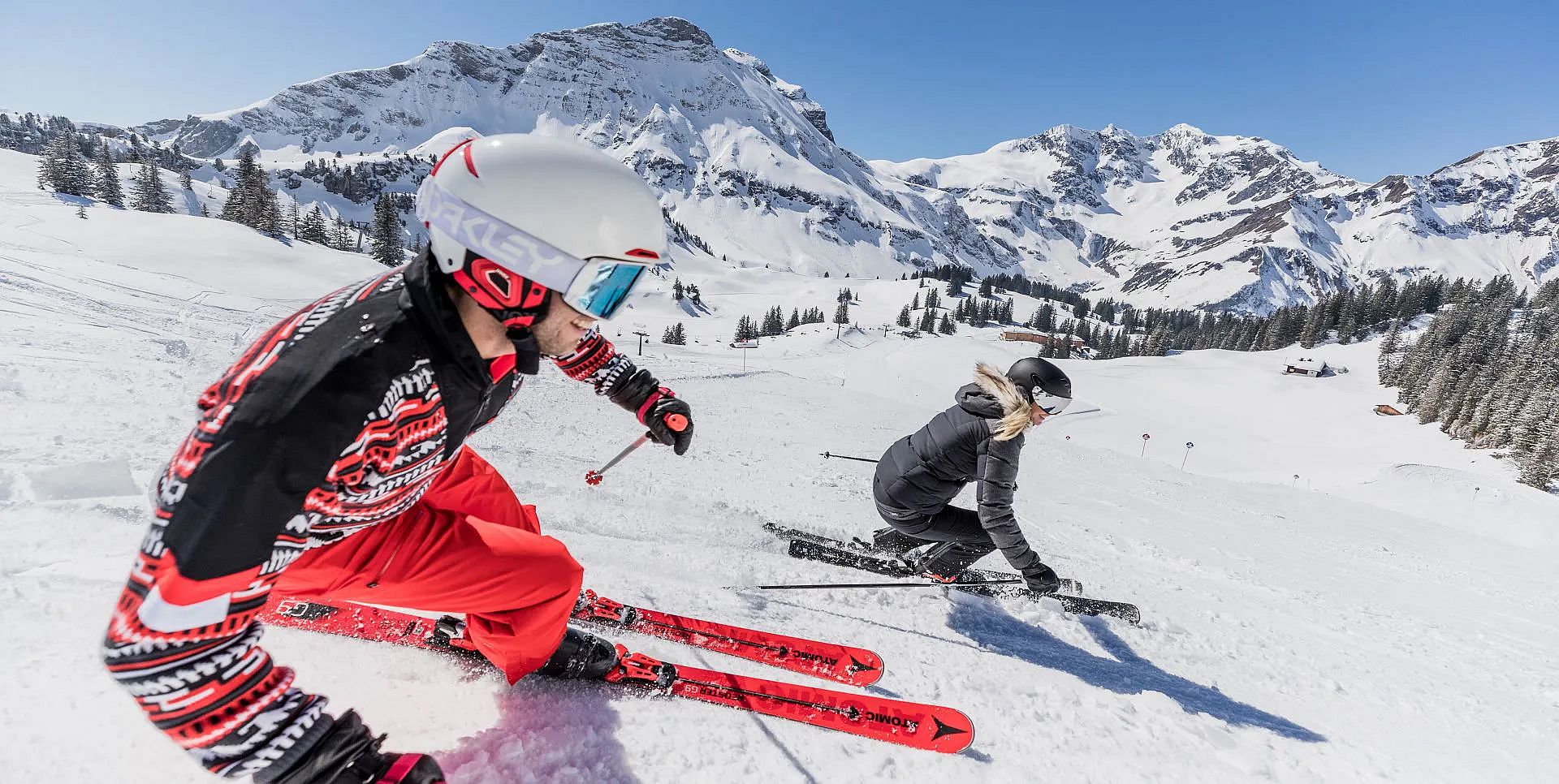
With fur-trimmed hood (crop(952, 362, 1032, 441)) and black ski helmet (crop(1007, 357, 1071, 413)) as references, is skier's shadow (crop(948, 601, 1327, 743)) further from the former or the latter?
black ski helmet (crop(1007, 357, 1071, 413))

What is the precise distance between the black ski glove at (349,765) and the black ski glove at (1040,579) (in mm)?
4048

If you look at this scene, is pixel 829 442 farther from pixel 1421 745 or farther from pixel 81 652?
pixel 81 652

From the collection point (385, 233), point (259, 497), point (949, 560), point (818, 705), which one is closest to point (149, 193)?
point (385, 233)

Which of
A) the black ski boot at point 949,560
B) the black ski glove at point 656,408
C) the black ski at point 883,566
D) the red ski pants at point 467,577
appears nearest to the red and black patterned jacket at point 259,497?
the red ski pants at point 467,577

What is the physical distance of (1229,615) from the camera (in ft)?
18.6

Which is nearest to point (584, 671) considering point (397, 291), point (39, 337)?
point (397, 291)

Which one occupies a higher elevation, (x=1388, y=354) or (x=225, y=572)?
(x=1388, y=354)

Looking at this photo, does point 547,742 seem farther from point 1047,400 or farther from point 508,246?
point 1047,400

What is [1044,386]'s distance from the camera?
466 cm

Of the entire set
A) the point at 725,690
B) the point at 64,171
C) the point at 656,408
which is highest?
the point at 64,171

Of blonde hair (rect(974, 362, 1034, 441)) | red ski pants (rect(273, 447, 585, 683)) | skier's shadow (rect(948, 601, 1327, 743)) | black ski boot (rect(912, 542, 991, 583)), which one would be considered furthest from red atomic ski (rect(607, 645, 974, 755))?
black ski boot (rect(912, 542, 991, 583))

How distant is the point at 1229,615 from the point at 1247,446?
52347mm

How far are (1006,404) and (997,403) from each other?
18cm

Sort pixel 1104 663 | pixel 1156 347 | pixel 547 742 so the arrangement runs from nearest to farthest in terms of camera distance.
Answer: pixel 547 742
pixel 1104 663
pixel 1156 347
